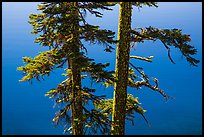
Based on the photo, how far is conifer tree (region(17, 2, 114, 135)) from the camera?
424 inches

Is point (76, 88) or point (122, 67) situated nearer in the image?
point (76, 88)

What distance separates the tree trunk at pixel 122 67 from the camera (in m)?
12.6

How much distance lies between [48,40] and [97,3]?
7.06ft

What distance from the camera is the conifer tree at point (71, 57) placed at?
35.4 ft

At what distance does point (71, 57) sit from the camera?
1043cm

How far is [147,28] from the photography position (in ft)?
42.2

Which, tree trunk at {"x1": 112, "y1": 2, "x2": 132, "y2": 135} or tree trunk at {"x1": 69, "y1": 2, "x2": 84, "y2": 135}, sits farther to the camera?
tree trunk at {"x1": 112, "y1": 2, "x2": 132, "y2": 135}

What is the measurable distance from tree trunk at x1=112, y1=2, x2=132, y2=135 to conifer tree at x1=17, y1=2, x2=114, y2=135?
1.48 m

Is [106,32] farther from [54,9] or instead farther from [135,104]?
[135,104]

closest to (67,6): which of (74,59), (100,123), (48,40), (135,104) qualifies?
(48,40)

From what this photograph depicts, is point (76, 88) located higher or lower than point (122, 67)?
lower

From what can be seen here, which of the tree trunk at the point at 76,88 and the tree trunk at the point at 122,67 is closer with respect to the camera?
the tree trunk at the point at 76,88

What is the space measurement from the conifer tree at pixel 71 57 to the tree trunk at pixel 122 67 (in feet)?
4.87

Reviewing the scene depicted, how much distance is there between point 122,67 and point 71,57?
298cm
